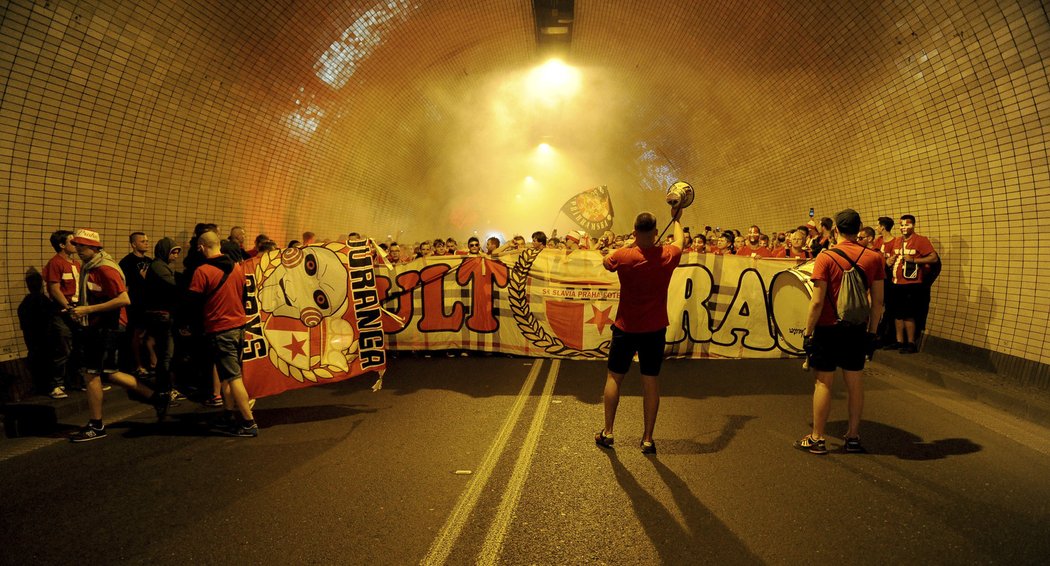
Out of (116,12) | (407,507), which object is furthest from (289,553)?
(116,12)

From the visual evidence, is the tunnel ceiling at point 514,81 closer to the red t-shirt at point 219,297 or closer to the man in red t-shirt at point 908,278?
the man in red t-shirt at point 908,278

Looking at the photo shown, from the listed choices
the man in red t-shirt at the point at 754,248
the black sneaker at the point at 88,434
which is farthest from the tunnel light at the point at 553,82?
the black sneaker at the point at 88,434

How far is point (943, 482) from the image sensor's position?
4.17 m

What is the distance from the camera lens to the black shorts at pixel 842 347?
477 cm

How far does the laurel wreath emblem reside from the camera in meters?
8.36

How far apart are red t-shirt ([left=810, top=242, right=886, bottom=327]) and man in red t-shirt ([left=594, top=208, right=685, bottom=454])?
1264 mm

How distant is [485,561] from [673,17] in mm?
13642

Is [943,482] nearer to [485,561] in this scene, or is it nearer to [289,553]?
[485,561]

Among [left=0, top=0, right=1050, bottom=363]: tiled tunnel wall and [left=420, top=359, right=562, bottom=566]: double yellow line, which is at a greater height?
[left=0, top=0, right=1050, bottom=363]: tiled tunnel wall

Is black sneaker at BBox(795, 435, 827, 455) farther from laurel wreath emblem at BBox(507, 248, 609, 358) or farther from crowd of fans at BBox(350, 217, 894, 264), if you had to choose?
crowd of fans at BBox(350, 217, 894, 264)

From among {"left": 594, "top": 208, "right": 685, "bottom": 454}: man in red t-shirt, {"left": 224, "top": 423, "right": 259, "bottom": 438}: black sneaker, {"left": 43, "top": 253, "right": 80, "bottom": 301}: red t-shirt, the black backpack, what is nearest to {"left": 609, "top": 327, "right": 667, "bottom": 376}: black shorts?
{"left": 594, "top": 208, "right": 685, "bottom": 454}: man in red t-shirt

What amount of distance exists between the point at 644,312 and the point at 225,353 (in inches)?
160

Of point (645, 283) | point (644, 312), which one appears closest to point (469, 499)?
point (644, 312)

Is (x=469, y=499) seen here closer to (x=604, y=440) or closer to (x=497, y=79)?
(x=604, y=440)
